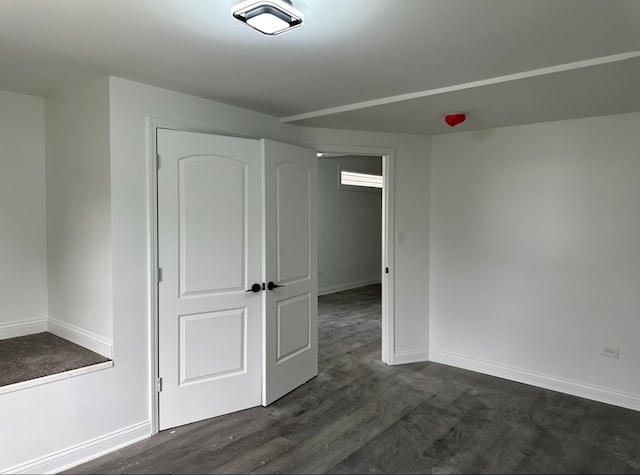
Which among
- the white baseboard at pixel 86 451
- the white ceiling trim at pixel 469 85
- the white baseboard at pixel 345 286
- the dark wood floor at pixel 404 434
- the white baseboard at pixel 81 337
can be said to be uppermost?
the white ceiling trim at pixel 469 85

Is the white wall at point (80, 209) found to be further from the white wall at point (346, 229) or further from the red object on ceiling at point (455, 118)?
the white wall at point (346, 229)

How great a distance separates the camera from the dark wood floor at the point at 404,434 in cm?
251

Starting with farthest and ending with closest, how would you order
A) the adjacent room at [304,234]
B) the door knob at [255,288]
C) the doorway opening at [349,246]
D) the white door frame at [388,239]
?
the doorway opening at [349,246]
the white door frame at [388,239]
the door knob at [255,288]
the adjacent room at [304,234]

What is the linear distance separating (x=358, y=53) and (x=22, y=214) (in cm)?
271

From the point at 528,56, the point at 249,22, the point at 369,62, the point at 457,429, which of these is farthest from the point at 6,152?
the point at 457,429

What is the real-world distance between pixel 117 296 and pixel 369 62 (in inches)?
81.0

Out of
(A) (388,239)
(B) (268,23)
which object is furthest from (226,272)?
(B) (268,23)

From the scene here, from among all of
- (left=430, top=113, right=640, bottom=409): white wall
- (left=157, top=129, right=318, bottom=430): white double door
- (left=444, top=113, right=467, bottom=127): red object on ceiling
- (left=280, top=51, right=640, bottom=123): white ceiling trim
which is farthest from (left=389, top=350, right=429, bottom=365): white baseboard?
(left=280, top=51, right=640, bottom=123): white ceiling trim

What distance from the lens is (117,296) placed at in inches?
105

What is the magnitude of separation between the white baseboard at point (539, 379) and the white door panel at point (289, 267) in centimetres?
138

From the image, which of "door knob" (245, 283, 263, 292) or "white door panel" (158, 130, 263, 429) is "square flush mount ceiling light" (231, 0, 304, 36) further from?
"door knob" (245, 283, 263, 292)

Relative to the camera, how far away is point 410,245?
4.23m

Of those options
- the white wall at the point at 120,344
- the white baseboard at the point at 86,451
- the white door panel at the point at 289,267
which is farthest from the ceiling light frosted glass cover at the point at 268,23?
the white baseboard at the point at 86,451

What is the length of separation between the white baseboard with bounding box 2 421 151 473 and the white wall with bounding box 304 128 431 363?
2.40m
